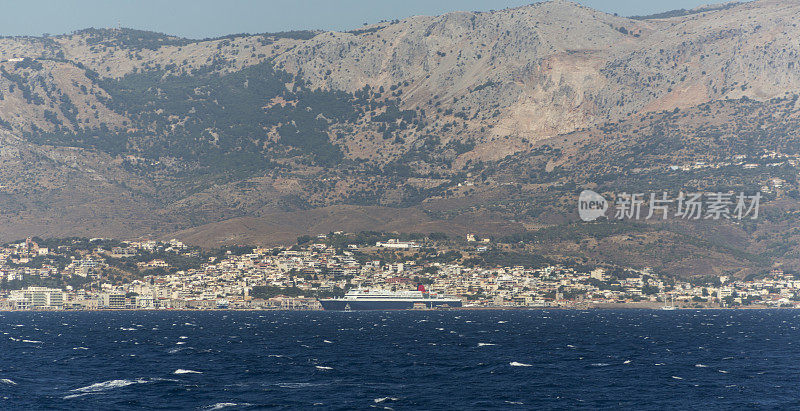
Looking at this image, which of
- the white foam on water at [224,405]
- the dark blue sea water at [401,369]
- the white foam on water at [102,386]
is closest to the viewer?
the white foam on water at [224,405]

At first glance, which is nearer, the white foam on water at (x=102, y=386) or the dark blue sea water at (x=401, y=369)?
the dark blue sea water at (x=401, y=369)

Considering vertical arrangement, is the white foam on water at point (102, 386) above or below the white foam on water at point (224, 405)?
above

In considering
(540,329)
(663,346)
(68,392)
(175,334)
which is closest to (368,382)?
(68,392)

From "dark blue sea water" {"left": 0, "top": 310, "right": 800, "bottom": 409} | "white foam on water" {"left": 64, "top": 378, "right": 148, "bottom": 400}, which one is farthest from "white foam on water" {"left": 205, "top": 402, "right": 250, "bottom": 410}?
"white foam on water" {"left": 64, "top": 378, "right": 148, "bottom": 400}

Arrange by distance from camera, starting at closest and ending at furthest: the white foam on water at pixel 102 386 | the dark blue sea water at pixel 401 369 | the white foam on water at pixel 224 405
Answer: the white foam on water at pixel 224 405 → the dark blue sea water at pixel 401 369 → the white foam on water at pixel 102 386

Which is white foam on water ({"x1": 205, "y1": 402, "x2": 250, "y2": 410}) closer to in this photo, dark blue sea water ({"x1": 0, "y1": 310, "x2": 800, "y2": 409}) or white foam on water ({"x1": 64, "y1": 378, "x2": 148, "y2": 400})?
dark blue sea water ({"x1": 0, "y1": 310, "x2": 800, "y2": 409})

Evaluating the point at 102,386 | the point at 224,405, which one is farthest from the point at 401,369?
the point at 102,386

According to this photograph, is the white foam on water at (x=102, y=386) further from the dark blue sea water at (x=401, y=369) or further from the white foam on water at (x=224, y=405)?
the white foam on water at (x=224, y=405)

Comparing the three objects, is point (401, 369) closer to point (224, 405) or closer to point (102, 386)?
point (224, 405)

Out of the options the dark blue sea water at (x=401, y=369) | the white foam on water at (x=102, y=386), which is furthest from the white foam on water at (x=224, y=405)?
the white foam on water at (x=102, y=386)
